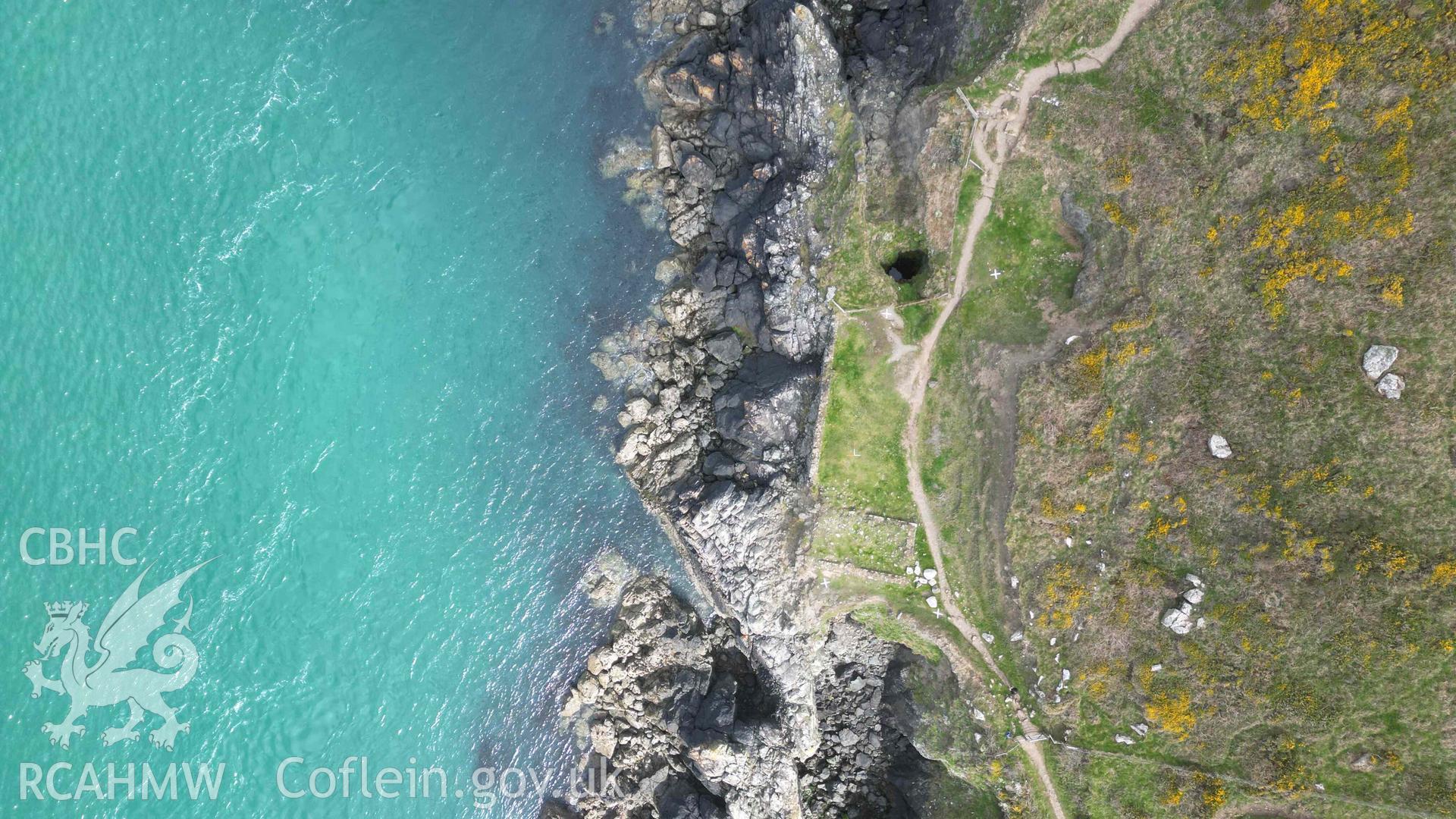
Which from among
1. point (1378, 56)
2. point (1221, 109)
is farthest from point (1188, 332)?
point (1378, 56)

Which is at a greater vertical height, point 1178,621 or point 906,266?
point 906,266

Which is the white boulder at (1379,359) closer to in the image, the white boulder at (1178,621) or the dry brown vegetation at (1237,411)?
the dry brown vegetation at (1237,411)

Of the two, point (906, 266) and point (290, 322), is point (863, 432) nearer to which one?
point (906, 266)

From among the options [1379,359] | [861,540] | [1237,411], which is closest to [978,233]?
[1237,411]

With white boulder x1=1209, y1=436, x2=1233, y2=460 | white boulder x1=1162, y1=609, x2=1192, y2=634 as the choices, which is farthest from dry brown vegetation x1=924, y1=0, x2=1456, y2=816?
white boulder x1=1162, y1=609, x2=1192, y2=634

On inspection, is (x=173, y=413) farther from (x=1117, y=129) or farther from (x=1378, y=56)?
(x=1378, y=56)

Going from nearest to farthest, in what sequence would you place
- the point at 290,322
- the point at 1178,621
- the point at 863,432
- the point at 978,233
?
the point at 1178,621
the point at 978,233
the point at 863,432
the point at 290,322
